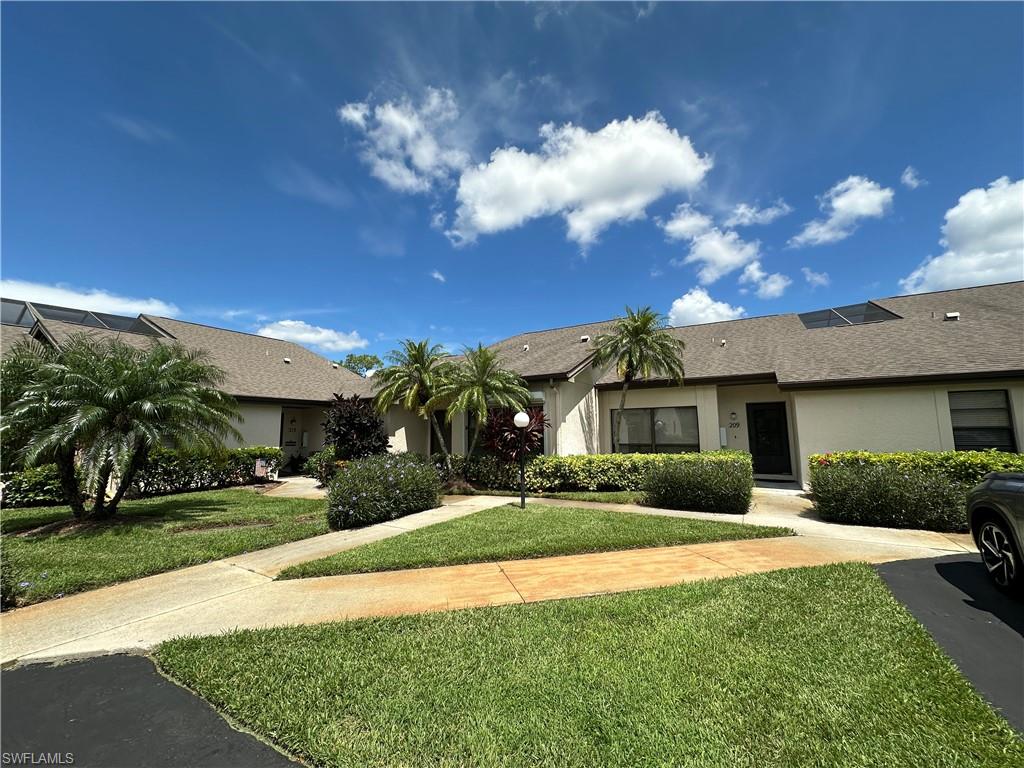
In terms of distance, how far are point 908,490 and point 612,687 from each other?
8.00 metres

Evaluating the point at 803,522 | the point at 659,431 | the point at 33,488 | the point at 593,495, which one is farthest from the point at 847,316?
the point at 33,488

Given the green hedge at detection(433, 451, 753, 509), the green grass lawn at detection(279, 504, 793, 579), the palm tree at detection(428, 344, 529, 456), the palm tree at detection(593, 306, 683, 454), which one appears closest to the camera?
the green grass lawn at detection(279, 504, 793, 579)

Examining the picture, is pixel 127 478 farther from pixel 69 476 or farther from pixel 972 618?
pixel 972 618

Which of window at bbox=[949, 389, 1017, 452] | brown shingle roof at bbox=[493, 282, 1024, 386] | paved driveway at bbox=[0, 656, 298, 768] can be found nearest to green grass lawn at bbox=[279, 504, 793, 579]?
paved driveway at bbox=[0, 656, 298, 768]

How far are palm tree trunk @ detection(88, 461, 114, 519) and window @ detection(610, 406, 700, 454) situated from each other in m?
13.7

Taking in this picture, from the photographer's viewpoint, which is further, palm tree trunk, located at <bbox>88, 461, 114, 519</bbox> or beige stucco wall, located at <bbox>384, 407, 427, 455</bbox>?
beige stucco wall, located at <bbox>384, 407, 427, 455</bbox>

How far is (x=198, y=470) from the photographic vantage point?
14.1 meters

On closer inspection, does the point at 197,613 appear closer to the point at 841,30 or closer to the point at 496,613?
the point at 496,613

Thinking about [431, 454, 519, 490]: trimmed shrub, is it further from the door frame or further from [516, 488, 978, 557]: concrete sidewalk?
the door frame

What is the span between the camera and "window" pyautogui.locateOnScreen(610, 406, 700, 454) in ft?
48.0

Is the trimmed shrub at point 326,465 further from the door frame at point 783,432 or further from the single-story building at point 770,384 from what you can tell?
the door frame at point 783,432

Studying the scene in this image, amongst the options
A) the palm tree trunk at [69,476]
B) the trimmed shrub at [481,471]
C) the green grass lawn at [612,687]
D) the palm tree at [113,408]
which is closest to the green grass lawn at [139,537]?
the palm tree trunk at [69,476]

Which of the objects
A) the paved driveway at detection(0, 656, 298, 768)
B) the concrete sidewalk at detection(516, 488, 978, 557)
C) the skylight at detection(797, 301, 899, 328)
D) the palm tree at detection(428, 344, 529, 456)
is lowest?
the concrete sidewalk at detection(516, 488, 978, 557)

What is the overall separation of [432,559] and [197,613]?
2.61m
